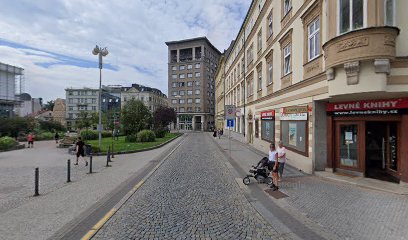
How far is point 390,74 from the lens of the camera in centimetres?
760

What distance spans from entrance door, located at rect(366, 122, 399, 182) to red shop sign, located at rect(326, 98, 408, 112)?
0.74 m

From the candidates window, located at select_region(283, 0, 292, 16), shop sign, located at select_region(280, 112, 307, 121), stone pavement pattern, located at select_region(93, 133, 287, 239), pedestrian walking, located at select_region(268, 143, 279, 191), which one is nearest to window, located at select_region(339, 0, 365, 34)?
shop sign, located at select_region(280, 112, 307, 121)

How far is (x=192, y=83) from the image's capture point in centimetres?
8750

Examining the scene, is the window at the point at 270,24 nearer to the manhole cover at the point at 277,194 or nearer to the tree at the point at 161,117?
the manhole cover at the point at 277,194

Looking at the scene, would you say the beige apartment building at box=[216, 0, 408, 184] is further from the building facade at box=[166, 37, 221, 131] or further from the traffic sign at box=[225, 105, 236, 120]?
the building facade at box=[166, 37, 221, 131]

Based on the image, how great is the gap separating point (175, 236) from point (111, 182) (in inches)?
219

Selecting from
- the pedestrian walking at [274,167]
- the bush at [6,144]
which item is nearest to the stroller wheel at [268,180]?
the pedestrian walking at [274,167]

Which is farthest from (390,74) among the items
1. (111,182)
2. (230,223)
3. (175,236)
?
(111,182)

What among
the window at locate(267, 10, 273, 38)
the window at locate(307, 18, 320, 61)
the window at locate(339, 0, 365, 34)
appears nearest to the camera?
the window at locate(339, 0, 365, 34)

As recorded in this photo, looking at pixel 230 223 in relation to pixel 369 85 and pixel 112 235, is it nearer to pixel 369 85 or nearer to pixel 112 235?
pixel 112 235

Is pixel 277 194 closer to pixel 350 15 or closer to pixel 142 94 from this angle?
pixel 350 15

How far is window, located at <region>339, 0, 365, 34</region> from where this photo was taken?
26.0 ft

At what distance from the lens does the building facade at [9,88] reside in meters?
67.2

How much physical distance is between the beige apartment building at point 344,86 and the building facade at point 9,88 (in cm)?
7840
